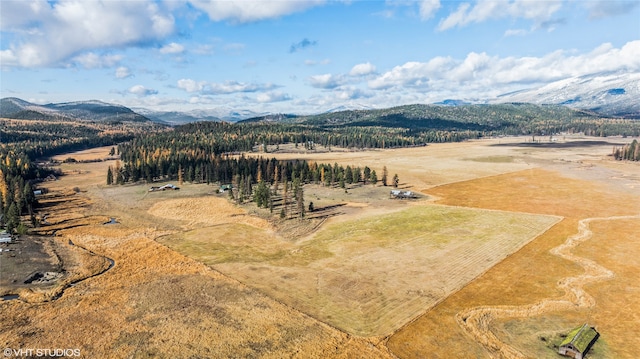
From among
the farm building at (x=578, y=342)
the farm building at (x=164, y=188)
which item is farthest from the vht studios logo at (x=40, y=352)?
the farm building at (x=164, y=188)

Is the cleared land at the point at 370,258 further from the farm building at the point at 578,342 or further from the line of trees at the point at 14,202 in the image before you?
the line of trees at the point at 14,202

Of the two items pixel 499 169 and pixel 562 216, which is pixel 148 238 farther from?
pixel 499 169

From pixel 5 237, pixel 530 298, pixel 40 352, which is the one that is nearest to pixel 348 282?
pixel 530 298

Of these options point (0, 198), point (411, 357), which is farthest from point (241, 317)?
point (0, 198)

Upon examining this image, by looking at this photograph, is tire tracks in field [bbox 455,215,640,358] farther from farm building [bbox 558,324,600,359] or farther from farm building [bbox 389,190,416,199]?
farm building [bbox 389,190,416,199]

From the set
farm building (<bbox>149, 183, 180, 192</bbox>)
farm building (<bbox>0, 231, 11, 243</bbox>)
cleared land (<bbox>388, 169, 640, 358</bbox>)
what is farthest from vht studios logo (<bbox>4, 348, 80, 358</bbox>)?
farm building (<bbox>149, 183, 180, 192</bbox>)

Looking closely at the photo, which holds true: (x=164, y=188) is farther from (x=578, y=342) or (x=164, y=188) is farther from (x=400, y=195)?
(x=578, y=342)

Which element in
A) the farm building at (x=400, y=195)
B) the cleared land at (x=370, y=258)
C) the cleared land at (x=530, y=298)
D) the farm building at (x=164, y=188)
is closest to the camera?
the cleared land at (x=530, y=298)
